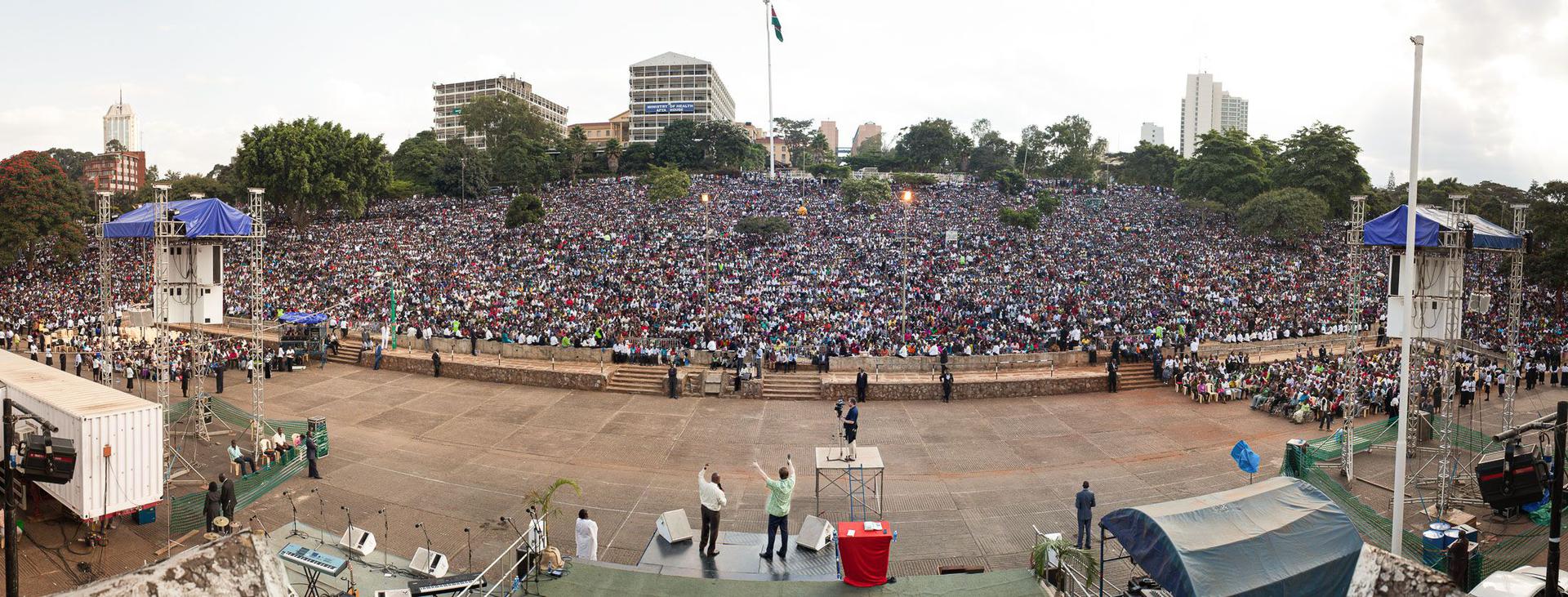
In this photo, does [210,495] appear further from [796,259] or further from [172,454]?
[796,259]

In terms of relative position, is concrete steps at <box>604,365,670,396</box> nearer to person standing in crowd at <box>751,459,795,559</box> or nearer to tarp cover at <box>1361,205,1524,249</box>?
person standing in crowd at <box>751,459,795,559</box>

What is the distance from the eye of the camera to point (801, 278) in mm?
34906

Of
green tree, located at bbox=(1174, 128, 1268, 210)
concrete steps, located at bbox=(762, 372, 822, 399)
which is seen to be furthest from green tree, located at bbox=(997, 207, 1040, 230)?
concrete steps, located at bbox=(762, 372, 822, 399)

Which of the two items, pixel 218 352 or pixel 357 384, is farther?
pixel 218 352

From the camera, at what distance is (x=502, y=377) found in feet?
78.7

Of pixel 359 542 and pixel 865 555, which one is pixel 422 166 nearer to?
pixel 359 542

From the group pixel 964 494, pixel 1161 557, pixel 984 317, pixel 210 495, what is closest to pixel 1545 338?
pixel 984 317

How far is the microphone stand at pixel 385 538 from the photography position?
9.99 metres

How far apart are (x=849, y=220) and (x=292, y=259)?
2975 cm

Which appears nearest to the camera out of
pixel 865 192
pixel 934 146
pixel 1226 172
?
pixel 865 192

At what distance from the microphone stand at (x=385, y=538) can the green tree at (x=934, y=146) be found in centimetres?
7402

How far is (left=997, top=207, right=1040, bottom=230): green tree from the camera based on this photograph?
4397 cm

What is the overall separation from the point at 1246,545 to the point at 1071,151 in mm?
75044

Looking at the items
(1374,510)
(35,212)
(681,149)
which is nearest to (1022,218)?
(1374,510)
